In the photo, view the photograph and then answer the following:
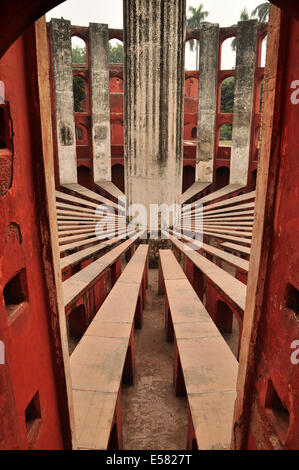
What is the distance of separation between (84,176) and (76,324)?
8011mm

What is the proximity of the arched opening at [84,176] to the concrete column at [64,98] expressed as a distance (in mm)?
1429

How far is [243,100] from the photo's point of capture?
36.8 ft

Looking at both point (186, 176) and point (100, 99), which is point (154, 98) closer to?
point (100, 99)

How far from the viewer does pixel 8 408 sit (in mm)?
1553

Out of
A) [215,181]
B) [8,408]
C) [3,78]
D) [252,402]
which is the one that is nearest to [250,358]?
[252,402]

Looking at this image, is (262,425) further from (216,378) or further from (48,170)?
(48,170)

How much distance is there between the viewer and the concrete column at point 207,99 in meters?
11.0

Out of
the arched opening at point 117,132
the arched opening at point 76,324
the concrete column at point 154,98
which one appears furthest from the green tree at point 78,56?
the arched opening at point 76,324

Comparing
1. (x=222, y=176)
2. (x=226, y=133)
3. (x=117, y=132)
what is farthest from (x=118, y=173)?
(x=226, y=133)

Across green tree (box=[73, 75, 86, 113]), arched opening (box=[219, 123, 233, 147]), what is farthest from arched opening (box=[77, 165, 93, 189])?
arched opening (box=[219, 123, 233, 147])

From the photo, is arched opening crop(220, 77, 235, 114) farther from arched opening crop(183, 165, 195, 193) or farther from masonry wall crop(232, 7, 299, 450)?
masonry wall crop(232, 7, 299, 450)

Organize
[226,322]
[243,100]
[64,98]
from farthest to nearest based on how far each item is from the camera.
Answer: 1. [243,100]
2. [64,98]
3. [226,322]

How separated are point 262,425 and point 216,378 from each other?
1.31 m

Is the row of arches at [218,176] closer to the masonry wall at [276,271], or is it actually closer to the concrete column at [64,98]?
the concrete column at [64,98]
